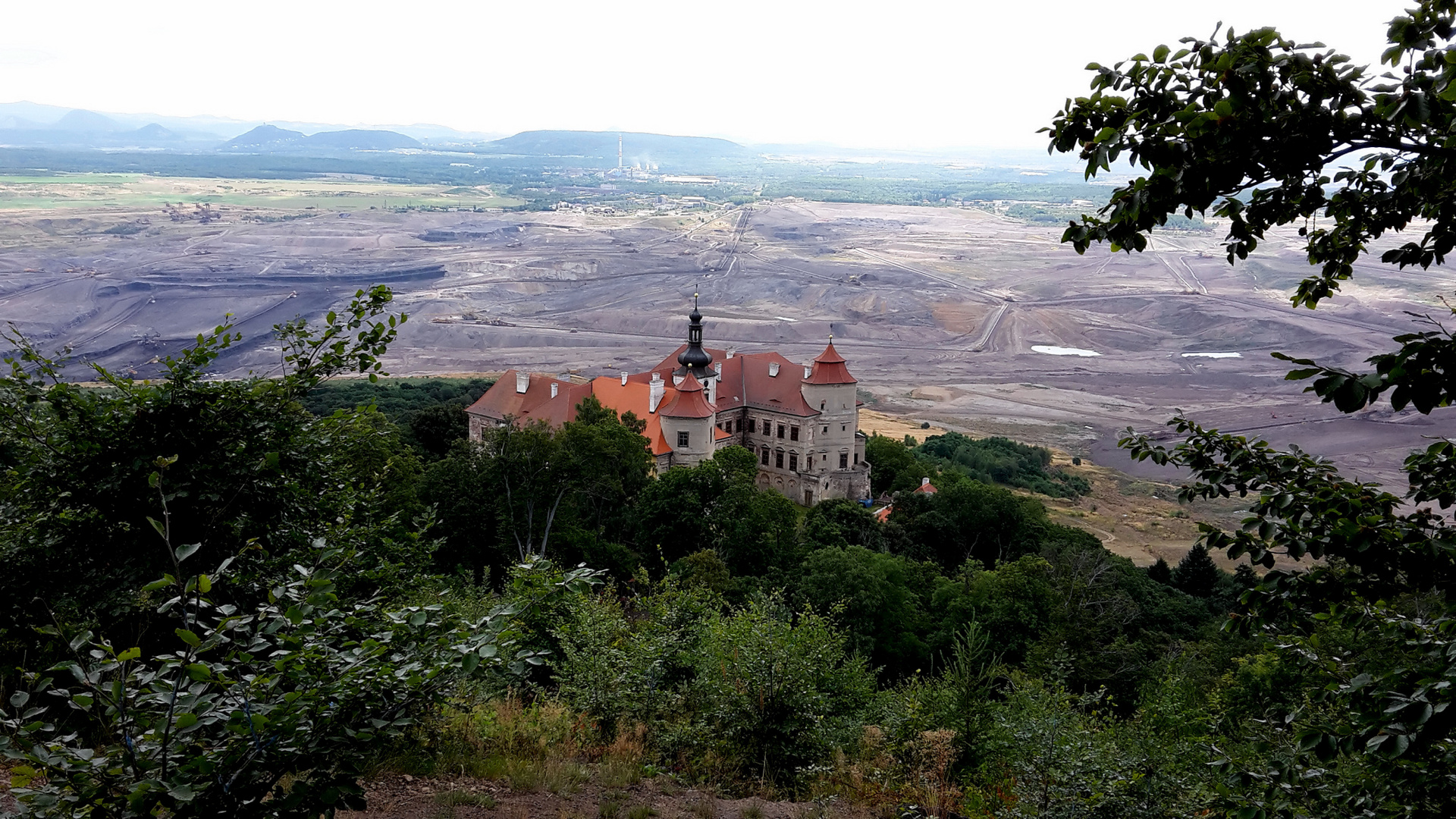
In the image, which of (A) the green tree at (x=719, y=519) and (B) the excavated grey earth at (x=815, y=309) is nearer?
(A) the green tree at (x=719, y=519)

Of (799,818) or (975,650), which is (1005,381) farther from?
(799,818)

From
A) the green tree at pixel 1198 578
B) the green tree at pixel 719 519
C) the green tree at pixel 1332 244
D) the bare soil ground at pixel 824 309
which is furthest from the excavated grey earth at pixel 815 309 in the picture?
the green tree at pixel 1332 244

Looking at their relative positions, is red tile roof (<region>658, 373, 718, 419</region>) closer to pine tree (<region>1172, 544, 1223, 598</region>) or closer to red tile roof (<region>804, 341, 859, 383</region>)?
red tile roof (<region>804, 341, 859, 383</region>)

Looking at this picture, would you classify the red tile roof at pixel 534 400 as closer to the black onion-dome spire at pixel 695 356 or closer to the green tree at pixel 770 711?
the black onion-dome spire at pixel 695 356

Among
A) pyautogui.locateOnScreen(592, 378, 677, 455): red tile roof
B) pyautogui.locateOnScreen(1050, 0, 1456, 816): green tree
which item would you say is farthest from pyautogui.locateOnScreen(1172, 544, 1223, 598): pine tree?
pyautogui.locateOnScreen(1050, 0, 1456, 816): green tree

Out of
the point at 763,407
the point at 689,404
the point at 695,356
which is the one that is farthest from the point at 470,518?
the point at 763,407
